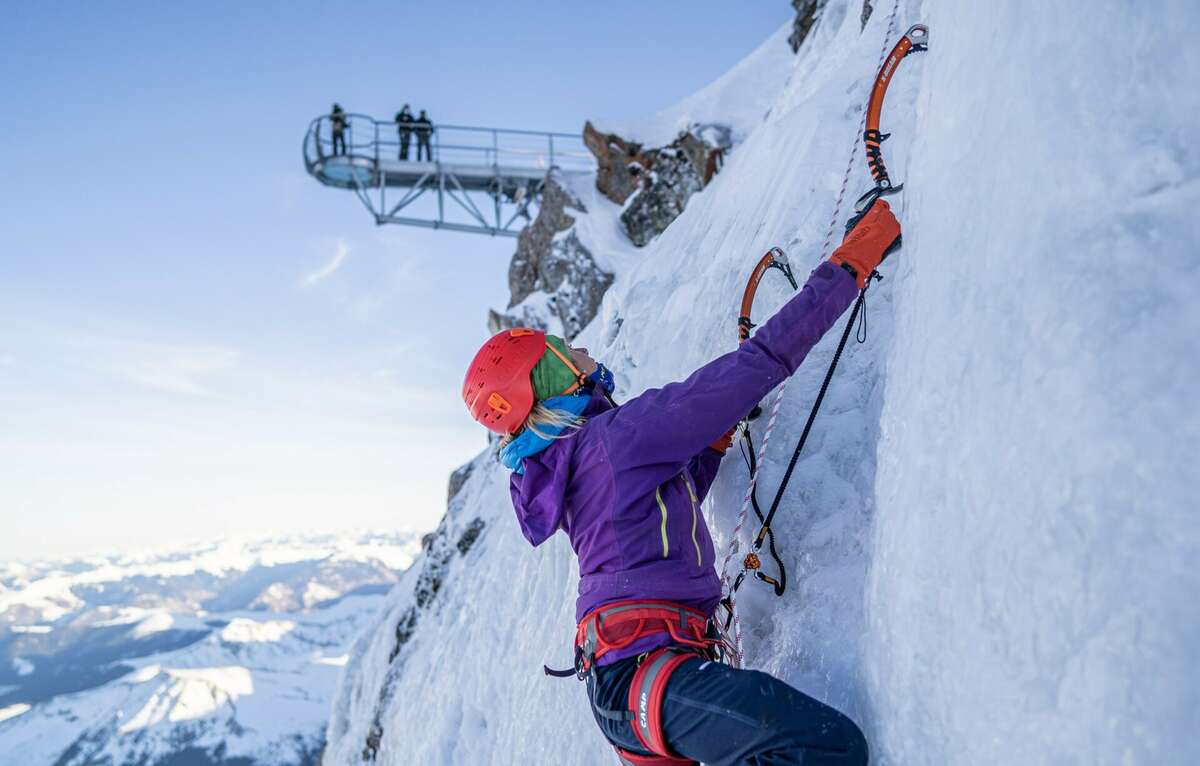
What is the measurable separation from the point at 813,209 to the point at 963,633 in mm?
2899

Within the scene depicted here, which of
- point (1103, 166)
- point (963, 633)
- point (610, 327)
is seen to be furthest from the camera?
point (610, 327)

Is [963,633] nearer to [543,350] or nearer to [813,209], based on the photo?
[543,350]

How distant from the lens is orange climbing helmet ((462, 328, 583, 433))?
95.5 inches

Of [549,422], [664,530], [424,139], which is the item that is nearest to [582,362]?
[549,422]

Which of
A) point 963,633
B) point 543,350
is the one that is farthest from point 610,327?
point 963,633

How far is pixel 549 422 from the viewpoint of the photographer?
242 cm

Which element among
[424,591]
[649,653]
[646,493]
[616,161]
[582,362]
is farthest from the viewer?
[616,161]

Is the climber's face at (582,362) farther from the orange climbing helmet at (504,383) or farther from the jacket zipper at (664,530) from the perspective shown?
the jacket zipper at (664,530)

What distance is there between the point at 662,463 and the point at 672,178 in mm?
9622

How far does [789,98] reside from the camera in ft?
23.3

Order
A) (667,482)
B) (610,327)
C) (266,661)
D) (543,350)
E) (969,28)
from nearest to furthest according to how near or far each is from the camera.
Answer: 1. (969,28)
2. (667,482)
3. (543,350)
4. (610,327)
5. (266,661)

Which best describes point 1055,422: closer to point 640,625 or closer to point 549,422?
point 640,625

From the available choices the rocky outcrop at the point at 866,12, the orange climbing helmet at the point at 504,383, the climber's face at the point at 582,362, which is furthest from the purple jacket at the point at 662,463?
the rocky outcrop at the point at 866,12

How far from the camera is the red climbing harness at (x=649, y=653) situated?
194 cm
